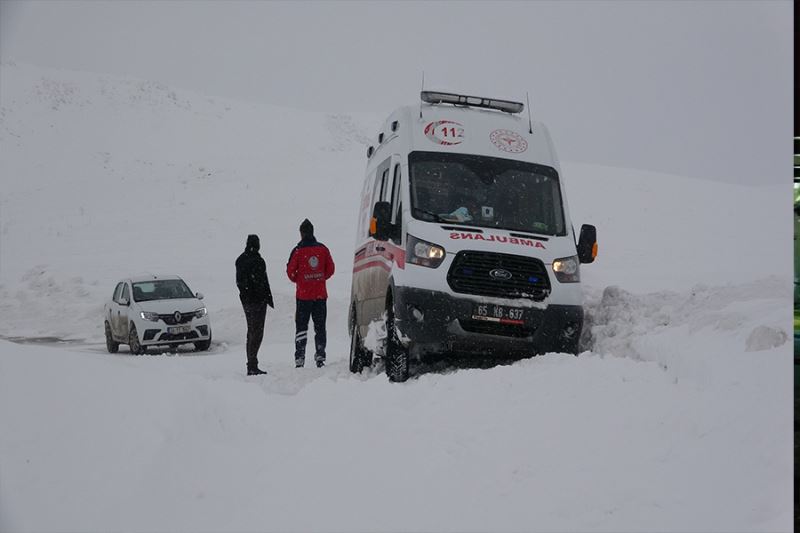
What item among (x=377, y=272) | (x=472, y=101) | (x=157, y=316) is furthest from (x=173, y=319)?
(x=472, y=101)

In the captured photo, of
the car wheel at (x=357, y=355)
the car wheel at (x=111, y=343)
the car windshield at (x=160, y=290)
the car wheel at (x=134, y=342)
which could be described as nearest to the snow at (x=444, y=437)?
the car wheel at (x=357, y=355)

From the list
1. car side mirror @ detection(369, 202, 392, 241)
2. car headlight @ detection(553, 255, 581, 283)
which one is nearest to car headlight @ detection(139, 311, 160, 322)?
car side mirror @ detection(369, 202, 392, 241)

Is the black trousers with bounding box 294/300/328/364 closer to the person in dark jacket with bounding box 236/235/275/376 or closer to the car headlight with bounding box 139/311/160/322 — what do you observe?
the person in dark jacket with bounding box 236/235/275/376

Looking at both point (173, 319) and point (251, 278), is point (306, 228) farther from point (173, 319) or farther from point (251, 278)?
point (173, 319)

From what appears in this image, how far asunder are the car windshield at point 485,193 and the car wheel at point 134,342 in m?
8.74

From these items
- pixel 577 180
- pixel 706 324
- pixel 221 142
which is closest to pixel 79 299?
pixel 706 324

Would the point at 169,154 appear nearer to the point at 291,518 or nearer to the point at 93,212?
the point at 93,212

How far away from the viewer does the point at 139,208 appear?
132 ft

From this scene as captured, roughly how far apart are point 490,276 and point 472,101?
338cm

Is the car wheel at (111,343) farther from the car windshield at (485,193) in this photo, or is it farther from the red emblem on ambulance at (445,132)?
the car windshield at (485,193)

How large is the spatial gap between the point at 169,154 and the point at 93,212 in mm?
15001

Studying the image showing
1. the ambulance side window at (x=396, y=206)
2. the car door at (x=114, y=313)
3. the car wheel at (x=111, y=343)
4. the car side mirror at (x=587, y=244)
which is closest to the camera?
the ambulance side window at (x=396, y=206)

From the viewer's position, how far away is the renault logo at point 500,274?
9.41 metres

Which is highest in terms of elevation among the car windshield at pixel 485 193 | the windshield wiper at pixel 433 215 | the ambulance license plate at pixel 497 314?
the car windshield at pixel 485 193
